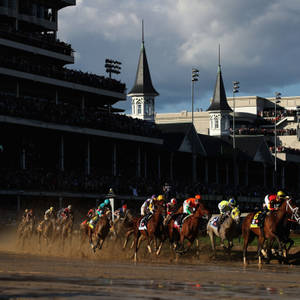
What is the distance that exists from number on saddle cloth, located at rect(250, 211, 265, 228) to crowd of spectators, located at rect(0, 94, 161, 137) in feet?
84.1

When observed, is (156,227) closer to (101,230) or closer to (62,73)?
(101,230)

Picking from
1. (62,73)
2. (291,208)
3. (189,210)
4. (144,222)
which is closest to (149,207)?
(144,222)

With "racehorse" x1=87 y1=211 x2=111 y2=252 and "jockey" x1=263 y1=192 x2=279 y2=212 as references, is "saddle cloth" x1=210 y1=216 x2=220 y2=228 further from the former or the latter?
"racehorse" x1=87 y1=211 x2=111 y2=252

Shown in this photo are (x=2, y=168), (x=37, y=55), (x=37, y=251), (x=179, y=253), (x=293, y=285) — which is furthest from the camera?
(x=37, y=55)

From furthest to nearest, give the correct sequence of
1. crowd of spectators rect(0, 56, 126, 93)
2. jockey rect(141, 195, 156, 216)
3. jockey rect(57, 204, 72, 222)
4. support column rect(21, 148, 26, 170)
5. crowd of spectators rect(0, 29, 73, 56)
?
crowd of spectators rect(0, 29, 73, 56), crowd of spectators rect(0, 56, 126, 93), support column rect(21, 148, 26, 170), jockey rect(57, 204, 72, 222), jockey rect(141, 195, 156, 216)

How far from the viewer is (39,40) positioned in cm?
5653

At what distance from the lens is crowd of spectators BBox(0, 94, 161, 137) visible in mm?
50781

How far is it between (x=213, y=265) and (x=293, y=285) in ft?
26.1

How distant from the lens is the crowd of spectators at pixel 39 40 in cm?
5416

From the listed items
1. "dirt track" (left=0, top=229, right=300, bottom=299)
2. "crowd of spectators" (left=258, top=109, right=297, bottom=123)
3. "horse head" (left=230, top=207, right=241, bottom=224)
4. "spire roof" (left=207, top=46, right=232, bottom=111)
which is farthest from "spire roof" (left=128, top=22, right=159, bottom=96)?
"dirt track" (left=0, top=229, right=300, bottom=299)

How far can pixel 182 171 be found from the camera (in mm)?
70500

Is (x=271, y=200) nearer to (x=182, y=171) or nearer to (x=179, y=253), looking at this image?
(x=179, y=253)

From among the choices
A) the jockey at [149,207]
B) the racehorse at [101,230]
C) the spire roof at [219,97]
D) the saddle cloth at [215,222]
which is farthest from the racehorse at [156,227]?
the spire roof at [219,97]

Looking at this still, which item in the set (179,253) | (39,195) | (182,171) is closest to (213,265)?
(179,253)
